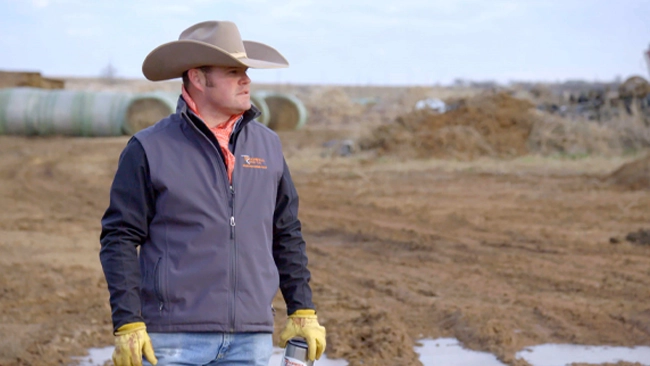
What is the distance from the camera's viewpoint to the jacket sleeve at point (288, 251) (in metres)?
3.06

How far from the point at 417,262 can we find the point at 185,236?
5800mm

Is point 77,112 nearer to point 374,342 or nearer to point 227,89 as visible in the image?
point 374,342

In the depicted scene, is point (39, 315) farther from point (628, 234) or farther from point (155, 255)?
point (628, 234)

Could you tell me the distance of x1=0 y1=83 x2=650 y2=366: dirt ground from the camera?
19.1 ft

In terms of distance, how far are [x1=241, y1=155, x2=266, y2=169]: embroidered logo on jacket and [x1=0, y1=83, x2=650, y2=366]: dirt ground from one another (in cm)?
262

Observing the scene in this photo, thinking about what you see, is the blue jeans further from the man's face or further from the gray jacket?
the man's face

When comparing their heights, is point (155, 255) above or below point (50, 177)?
above

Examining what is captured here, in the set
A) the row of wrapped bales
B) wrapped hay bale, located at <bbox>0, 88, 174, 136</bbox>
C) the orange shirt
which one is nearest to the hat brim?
the orange shirt

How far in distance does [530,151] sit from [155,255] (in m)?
17.1

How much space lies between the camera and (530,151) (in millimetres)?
18969

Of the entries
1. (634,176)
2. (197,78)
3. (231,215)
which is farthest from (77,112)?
(231,215)

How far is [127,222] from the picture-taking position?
8.86ft

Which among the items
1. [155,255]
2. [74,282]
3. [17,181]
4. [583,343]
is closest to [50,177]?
[17,181]

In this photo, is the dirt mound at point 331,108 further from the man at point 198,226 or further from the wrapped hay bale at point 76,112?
the man at point 198,226
